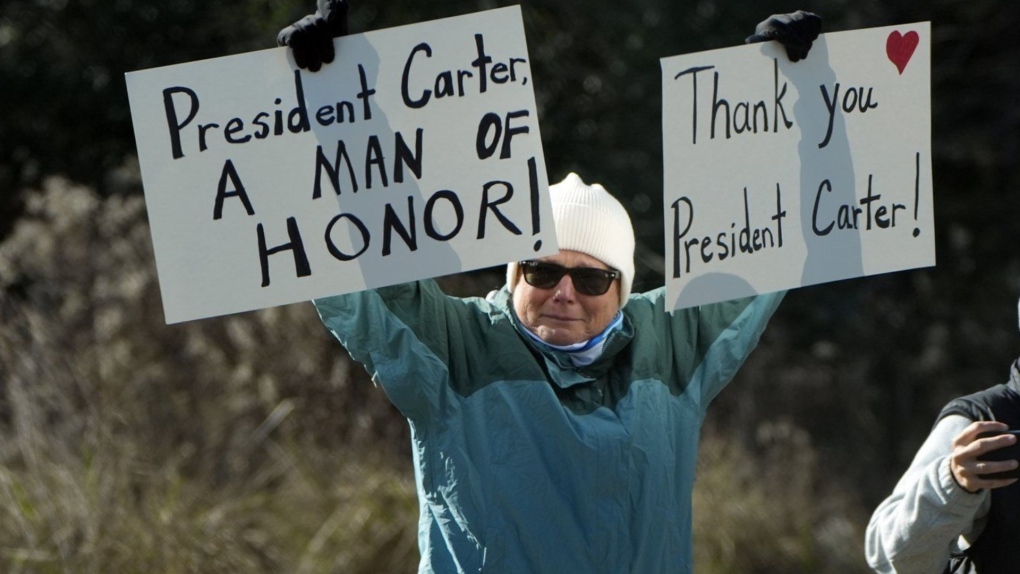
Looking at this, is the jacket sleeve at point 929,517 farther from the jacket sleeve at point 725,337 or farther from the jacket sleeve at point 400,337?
the jacket sleeve at point 400,337

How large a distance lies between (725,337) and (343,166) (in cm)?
83

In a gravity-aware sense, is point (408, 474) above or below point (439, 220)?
below

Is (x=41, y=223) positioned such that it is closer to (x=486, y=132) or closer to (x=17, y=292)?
(x=17, y=292)

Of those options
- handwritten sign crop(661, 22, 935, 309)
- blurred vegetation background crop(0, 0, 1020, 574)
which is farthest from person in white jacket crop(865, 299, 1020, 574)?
blurred vegetation background crop(0, 0, 1020, 574)

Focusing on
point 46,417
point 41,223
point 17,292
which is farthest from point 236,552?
point 17,292

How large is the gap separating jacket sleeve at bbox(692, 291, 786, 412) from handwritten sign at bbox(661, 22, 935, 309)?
1.9 inches

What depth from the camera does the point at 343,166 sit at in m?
2.86

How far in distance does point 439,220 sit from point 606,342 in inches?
15.6

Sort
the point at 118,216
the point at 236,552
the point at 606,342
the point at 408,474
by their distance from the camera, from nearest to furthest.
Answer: the point at 606,342 → the point at 236,552 → the point at 408,474 → the point at 118,216

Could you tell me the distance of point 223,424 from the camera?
6.38 m

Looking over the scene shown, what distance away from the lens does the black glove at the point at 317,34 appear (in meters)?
2.78

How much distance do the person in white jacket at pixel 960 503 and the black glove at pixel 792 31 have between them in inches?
30.7

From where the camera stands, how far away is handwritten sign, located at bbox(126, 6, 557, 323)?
278 centimetres

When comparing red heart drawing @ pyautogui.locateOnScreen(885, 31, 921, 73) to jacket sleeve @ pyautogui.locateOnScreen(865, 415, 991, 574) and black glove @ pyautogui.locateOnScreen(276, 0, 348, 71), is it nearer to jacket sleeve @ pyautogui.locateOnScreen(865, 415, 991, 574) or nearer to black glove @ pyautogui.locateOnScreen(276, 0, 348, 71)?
jacket sleeve @ pyautogui.locateOnScreen(865, 415, 991, 574)
